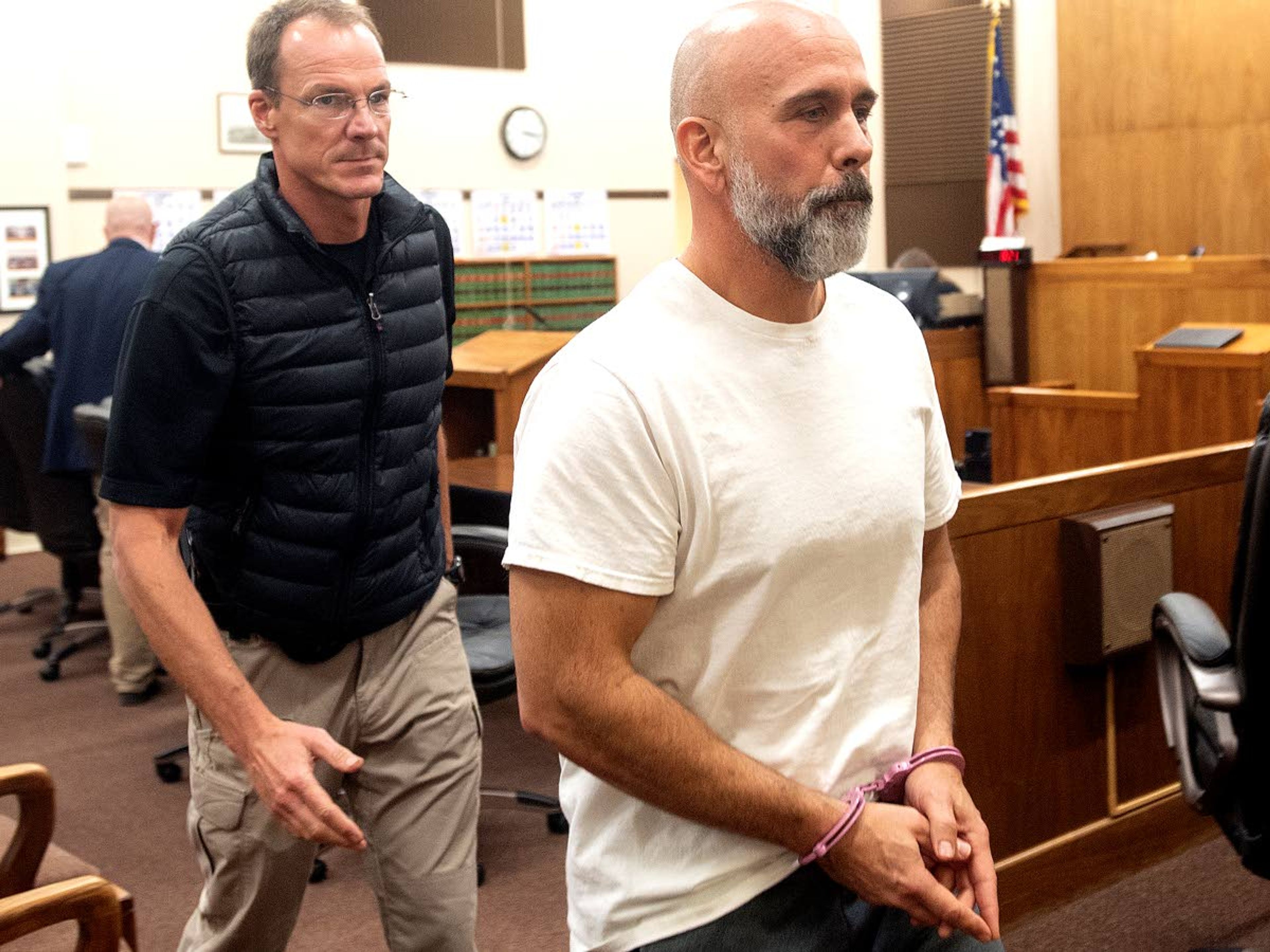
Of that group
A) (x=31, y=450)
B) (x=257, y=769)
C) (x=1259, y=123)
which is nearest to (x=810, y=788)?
(x=257, y=769)

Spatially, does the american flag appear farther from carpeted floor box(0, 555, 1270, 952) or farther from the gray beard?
the gray beard

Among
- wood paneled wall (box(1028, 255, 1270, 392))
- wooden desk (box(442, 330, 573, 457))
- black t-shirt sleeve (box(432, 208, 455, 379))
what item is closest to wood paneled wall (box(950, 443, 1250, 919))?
black t-shirt sleeve (box(432, 208, 455, 379))

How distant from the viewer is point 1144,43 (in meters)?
9.48

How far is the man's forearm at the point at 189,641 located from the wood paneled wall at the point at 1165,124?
8.43 meters

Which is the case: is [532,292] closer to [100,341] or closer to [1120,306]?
[1120,306]

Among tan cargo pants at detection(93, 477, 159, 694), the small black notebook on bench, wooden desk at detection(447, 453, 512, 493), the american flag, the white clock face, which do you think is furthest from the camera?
the white clock face

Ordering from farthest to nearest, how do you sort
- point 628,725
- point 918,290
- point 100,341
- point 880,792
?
1. point 918,290
2. point 100,341
3. point 880,792
4. point 628,725

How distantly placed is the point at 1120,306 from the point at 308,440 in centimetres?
615

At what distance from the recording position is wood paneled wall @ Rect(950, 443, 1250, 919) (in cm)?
286

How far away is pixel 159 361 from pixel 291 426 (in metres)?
0.18

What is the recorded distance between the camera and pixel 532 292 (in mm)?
10172

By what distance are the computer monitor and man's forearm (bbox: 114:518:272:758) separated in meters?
6.50

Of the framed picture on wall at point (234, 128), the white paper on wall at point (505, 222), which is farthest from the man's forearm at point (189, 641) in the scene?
the white paper on wall at point (505, 222)

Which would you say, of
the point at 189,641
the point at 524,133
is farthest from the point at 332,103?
the point at 524,133
